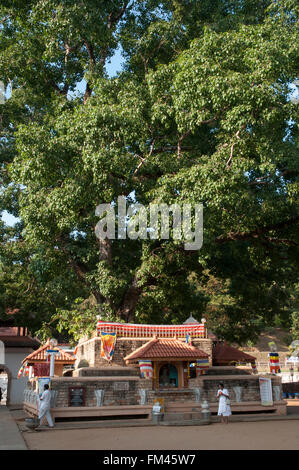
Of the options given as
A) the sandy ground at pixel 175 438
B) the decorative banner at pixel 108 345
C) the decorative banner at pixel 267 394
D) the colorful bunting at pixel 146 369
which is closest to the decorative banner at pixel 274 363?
the decorative banner at pixel 267 394

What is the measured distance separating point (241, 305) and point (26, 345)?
13.2 m

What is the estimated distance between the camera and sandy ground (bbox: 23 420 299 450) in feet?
34.1

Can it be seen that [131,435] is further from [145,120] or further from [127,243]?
[145,120]

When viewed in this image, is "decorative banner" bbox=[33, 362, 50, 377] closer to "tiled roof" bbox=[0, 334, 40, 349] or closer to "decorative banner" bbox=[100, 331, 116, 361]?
"decorative banner" bbox=[100, 331, 116, 361]

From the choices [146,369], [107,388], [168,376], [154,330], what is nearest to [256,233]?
[154,330]

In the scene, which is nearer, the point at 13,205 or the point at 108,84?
the point at 108,84

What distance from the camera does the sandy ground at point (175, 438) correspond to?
10.4 m

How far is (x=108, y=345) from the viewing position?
59.5 feet

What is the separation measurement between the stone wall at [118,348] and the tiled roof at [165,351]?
0.43 m

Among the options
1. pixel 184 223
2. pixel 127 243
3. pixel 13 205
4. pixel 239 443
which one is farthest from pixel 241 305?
pixel 239 443

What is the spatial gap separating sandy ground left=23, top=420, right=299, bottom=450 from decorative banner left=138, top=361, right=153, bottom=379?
270cm

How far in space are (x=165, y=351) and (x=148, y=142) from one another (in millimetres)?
9446

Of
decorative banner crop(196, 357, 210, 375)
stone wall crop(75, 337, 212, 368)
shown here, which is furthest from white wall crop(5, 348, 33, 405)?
decorative banner crop(196, 357, 210, 375)

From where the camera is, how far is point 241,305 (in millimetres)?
26812
